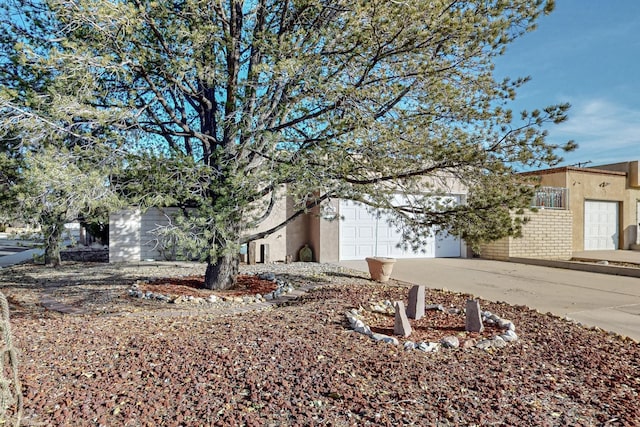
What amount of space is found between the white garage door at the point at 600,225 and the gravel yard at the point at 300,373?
43.2 ft

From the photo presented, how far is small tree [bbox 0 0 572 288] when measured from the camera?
4539 millimetres

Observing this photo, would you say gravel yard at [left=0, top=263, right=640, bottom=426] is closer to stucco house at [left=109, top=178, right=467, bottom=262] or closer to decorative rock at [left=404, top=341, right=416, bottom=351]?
decorative rock at [left=404, top=341, right=416, bottom=351]

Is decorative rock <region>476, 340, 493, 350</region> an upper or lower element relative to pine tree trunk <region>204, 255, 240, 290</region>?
lower

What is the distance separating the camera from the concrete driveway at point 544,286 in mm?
5500

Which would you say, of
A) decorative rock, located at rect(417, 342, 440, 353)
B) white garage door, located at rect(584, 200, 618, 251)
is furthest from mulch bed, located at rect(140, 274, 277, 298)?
white garage door, located at rect(584, 200, 618, 251)

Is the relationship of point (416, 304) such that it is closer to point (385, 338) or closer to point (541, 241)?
point (385, 338)

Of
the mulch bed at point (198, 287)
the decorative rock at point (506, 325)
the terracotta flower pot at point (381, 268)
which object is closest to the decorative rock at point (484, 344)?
the decorative rock at point (506, 325)

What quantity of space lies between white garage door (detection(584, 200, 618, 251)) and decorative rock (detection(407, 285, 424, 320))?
548 inches

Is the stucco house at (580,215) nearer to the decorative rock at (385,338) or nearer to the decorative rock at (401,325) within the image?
the decorative rock at (401,325)

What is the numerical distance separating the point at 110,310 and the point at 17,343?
67.0 inches

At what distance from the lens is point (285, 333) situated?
4.06 m

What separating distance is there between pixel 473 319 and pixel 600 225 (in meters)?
15.1

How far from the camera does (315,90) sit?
15.9ft

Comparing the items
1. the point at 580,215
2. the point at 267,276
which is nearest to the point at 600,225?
the point at 580,215
